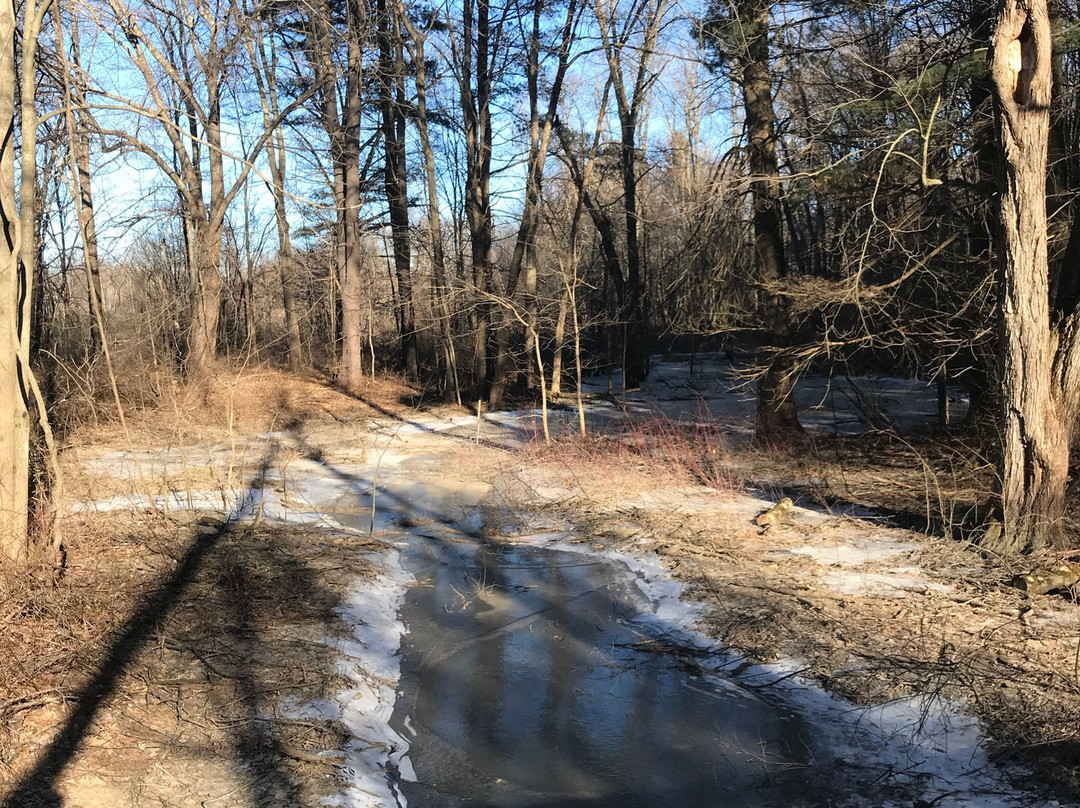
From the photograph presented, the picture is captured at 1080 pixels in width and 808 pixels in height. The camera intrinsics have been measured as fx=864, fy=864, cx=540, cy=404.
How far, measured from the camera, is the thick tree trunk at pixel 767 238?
1362 centimetres

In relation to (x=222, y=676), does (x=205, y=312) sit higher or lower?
higher

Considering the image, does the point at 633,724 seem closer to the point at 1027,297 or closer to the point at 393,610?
the point at 393,610

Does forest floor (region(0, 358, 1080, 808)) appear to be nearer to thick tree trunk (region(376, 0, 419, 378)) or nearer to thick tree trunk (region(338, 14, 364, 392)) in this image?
thick tree trunk (region(338, 14, 364, 392))

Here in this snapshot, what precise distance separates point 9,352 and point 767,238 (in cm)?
1176

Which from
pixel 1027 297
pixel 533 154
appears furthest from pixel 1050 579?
pixel 533 154

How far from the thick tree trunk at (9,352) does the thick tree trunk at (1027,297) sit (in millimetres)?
8092

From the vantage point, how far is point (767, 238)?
14.8 m

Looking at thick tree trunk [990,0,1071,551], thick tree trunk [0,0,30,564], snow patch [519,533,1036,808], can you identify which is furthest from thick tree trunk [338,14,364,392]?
snow patch [519,533,1036,808]

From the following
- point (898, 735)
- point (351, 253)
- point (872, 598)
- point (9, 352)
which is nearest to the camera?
point (898, 735)

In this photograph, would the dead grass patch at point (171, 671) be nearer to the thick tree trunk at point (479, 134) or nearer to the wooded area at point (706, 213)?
the wooded area at point (706, 213)

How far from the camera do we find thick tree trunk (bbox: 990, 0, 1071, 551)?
7.63 meters

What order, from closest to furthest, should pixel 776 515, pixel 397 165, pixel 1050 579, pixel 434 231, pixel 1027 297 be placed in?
pixel 1050 579, pixel 1027 297, pixel 776 515, pixel 434 231, pixel 397 165

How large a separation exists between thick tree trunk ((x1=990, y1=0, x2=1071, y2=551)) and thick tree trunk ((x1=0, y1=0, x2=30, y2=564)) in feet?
26.5

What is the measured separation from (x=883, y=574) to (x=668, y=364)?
89.7 ft
